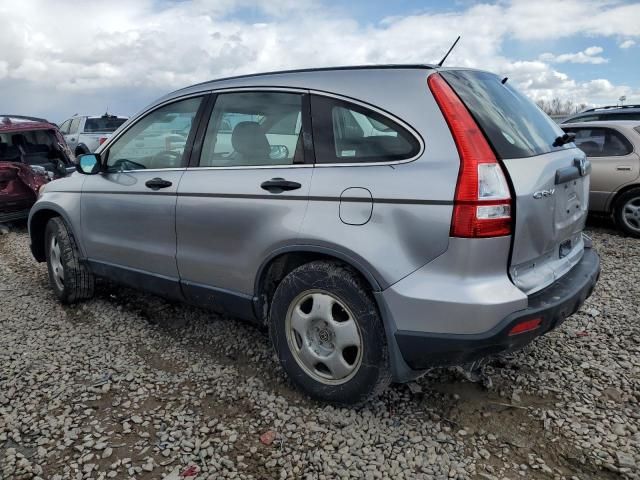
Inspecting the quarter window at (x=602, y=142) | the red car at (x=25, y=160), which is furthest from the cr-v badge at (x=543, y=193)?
the red car at (x=25, y=160)

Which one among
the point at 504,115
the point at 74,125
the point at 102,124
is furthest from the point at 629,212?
the point at 74,125

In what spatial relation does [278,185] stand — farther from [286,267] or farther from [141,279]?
[141,279]

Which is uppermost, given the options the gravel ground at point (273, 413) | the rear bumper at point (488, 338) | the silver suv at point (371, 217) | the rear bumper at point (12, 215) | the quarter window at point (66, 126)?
the quarter window at point (66, 126)

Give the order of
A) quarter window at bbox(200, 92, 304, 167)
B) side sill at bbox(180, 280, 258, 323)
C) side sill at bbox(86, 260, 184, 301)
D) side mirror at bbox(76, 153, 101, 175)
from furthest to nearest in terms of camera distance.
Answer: side mirror at bbox(76, 153, 101, 175) < side sill at bbox(86, 260, 184, 301) < side sill at bbox(180, 280, 258, 323) < quarter window at bbox(200, 92, 304, 167)

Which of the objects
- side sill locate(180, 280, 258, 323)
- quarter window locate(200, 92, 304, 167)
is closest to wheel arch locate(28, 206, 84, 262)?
side sill locate(180, 280, 258, 323)

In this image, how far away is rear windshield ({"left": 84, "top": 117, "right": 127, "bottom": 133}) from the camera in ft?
49.8

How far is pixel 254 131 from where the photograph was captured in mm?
3045

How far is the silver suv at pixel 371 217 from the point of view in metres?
2.19

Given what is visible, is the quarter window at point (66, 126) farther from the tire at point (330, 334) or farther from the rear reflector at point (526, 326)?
the rear reflector at point (526, 326)

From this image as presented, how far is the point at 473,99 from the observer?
7.87 feet

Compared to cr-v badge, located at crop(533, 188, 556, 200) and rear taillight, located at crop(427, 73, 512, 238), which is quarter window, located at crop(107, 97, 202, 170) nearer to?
rear taillight, located at crop(427, 73, 512, 238)

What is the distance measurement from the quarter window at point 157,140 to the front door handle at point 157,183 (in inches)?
4.7

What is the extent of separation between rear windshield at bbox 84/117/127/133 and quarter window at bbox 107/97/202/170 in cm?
1244

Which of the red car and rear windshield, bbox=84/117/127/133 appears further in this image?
rear windshield, bbox=84/117/127/133
